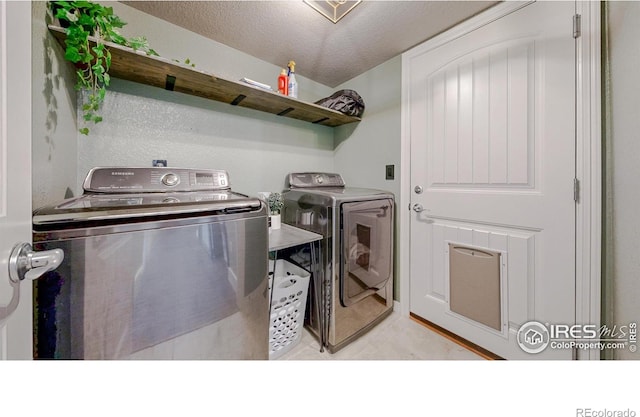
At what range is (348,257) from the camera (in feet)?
4.70

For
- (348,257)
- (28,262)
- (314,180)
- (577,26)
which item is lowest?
(348,257)

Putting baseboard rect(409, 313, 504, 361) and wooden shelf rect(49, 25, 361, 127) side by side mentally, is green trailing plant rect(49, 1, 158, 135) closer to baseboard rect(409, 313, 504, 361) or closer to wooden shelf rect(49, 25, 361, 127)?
wooden shelf rect(49, 25, 361, 127)

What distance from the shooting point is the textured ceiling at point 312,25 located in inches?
50.1

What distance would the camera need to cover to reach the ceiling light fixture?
113 centimetres

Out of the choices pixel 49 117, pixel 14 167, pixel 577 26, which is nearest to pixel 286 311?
pixel 14 167

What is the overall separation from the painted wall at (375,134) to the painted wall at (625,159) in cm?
107

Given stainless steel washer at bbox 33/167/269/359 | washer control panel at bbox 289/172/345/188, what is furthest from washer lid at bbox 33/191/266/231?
Result: washer control panel at bbox 289/172/345/188

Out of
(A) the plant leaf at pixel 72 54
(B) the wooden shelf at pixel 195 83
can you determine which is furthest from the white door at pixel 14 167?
(B) the wooden shelf at pixel 195 83

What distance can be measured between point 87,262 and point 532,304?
6.82ft

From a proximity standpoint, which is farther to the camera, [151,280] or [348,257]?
[348,257]

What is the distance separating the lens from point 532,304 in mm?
1211

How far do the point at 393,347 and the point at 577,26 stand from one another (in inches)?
81.8

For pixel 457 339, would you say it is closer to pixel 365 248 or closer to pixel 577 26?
pixel 365 248
